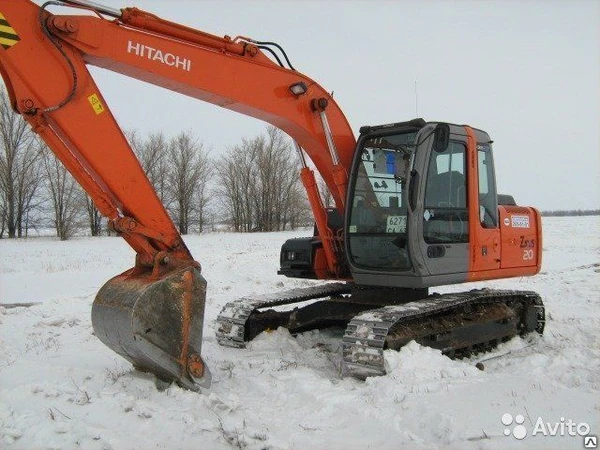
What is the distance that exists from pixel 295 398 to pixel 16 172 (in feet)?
135

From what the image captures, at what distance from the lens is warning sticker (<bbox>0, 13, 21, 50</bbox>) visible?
414 cm

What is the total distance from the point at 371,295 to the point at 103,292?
3497 millimetres

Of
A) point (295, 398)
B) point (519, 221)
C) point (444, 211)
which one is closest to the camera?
point (295, 398)

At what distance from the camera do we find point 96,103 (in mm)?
4484

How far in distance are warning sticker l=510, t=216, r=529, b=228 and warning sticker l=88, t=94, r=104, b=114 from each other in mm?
4995

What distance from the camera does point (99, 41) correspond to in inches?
179

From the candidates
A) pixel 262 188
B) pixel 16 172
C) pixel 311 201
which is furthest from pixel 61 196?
pixel 311 201

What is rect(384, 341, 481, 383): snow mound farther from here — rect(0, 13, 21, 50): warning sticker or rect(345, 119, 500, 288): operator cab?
rect(0, 13, 21, 50): warning sticker

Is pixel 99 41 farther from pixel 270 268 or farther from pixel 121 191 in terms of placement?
pixel 270 268

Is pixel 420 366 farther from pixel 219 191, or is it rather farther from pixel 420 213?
pixel 219 191

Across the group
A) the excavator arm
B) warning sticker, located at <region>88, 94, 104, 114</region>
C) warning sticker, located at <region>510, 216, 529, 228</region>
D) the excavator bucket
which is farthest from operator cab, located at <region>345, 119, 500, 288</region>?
warning sticker, located at <region>88, 94, 104, 114</region>

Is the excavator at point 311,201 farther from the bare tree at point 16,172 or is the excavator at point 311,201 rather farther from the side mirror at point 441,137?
the bare tree at point 16,172

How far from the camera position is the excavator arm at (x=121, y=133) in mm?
4227

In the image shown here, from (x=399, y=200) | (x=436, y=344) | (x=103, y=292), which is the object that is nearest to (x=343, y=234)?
(x=399, y=200)
